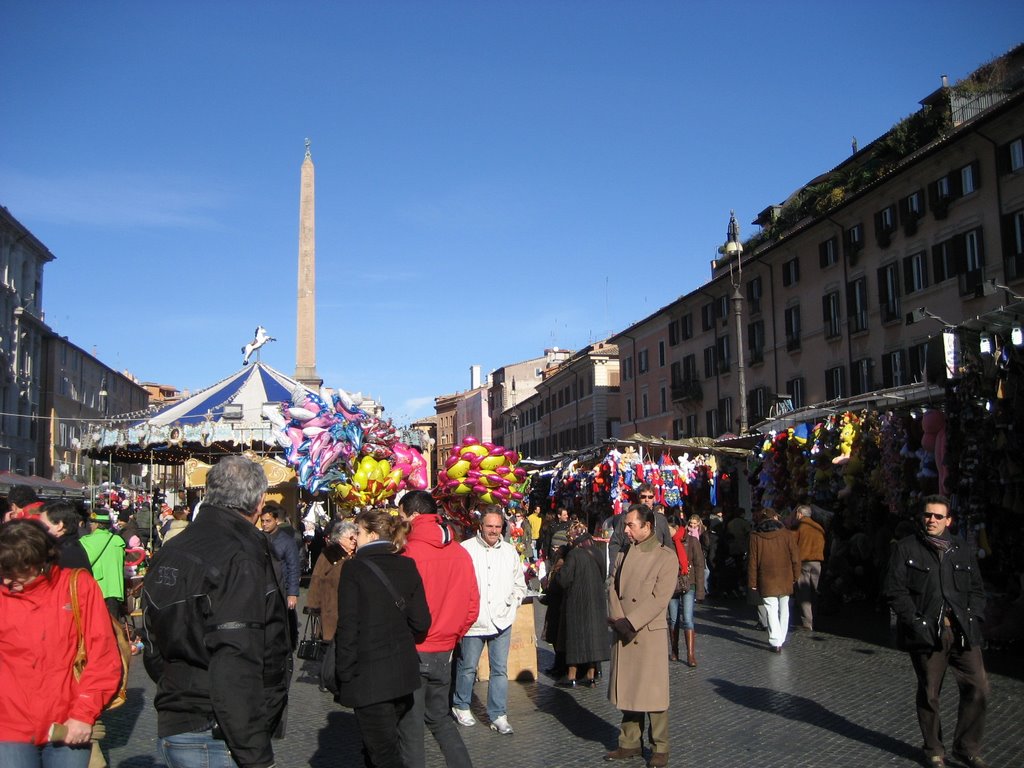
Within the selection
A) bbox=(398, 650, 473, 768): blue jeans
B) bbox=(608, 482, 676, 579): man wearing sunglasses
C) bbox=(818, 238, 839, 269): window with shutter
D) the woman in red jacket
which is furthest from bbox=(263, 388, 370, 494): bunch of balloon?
bbox=(818, 238, 839, 269): window with shutter

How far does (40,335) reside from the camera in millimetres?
56688

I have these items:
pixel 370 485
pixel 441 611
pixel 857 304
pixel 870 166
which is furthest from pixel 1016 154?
pixel 441 611

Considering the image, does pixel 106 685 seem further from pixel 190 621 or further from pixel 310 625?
pixel 310 625

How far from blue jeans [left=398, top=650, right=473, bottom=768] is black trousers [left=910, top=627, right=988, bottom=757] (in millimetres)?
2896

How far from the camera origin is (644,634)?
6488 millimetres

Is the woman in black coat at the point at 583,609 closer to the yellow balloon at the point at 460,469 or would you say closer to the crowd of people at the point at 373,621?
the crowd of people at the point at 373,621

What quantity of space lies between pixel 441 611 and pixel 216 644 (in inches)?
99.4

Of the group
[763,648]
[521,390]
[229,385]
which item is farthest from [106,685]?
[521,390]

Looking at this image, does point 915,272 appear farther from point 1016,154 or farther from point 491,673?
point 491,673

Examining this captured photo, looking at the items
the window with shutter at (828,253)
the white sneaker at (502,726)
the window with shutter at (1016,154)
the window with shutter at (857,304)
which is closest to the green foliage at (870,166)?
the window with shutter at (828,253)

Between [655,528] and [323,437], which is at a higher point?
[323,437]

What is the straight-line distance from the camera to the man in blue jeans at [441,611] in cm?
555

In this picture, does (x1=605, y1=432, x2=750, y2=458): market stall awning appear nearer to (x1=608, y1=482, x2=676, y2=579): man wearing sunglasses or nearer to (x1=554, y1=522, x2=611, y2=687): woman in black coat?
(x1=608, y1=482, x2=676, y2=579): man wearing sunglasses

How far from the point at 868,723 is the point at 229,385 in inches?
616
